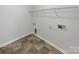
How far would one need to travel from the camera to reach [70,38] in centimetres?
190

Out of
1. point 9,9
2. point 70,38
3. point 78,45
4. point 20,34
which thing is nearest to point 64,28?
point 70,38

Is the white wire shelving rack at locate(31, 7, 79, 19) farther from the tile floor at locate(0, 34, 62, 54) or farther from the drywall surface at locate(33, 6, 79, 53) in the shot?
the tile floor at locate(0, 34, 62, 54)

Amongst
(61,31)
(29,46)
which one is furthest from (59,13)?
(29,46)

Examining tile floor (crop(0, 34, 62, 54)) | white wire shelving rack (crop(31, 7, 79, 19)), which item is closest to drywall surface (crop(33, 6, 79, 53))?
white wire shelving rack (crop(31, 7, 79, 19))

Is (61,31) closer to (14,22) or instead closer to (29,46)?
(29,46)

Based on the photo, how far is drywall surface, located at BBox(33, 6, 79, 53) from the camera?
5.92 ft

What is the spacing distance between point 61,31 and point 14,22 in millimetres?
847

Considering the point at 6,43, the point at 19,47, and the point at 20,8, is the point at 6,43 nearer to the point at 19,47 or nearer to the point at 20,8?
the point at 19,47

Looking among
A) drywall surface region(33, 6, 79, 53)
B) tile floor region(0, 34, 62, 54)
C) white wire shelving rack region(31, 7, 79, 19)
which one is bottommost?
tile floor region(0, 34, 62, 54)

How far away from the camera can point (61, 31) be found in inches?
80.0

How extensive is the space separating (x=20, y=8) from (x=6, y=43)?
2.10ft

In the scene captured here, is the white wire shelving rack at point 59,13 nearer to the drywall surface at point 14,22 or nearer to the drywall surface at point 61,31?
the drywall surface at point 61,31

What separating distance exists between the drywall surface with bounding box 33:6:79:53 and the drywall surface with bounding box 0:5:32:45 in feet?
0.52

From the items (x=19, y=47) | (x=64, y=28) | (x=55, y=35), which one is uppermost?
(x=64, y=28)
